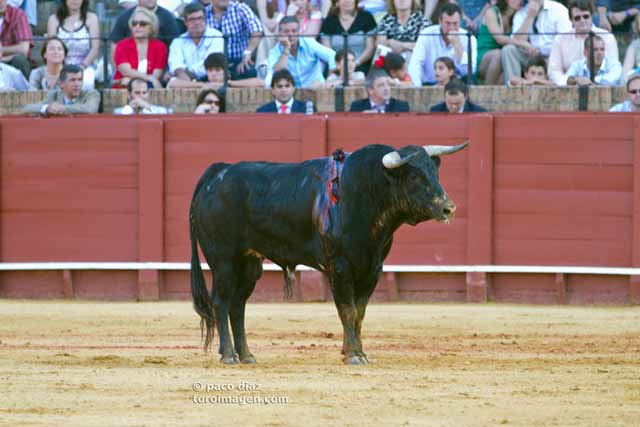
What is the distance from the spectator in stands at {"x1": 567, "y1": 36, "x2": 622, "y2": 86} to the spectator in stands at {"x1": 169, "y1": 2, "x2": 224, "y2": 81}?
3.36 meters

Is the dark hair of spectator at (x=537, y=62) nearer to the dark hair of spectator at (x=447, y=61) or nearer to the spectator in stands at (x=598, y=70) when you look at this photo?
the spectator in stands at (x=598, y=70)

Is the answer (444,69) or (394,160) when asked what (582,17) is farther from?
(394,160)

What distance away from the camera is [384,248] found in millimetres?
9906

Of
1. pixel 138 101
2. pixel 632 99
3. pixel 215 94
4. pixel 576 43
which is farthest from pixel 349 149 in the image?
pixel 632 99

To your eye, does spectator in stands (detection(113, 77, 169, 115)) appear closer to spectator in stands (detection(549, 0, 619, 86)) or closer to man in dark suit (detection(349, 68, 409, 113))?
man in dark suit (detection(349, 68, 409, 113))

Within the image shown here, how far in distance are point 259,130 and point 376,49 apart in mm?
1350

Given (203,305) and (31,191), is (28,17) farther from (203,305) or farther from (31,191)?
(203,305)

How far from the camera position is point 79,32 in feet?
52.5

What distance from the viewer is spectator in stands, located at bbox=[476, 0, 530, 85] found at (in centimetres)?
1489

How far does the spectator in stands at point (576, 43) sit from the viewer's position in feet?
47.5

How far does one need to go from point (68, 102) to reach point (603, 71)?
5.10 metres

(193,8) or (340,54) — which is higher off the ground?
(193,8)

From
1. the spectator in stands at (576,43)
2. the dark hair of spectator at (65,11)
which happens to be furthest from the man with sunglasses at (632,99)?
the dark hair of spectator at (65,11)

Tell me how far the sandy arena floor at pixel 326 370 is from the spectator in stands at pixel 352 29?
2.65m
